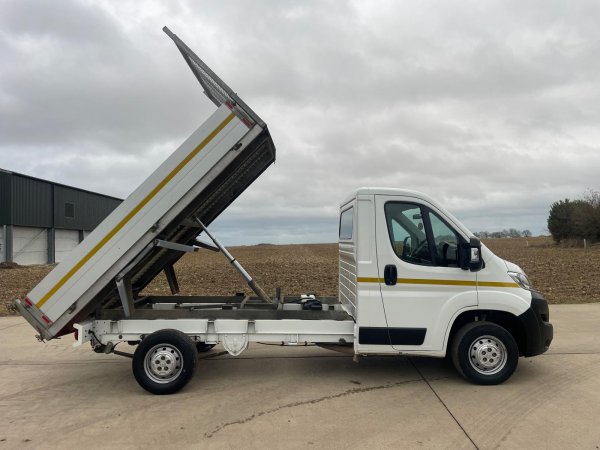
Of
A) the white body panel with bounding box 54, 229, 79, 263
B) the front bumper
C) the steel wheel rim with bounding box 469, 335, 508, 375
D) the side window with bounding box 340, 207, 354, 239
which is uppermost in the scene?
the white body panel with bounding box 54, 229, 79, 263

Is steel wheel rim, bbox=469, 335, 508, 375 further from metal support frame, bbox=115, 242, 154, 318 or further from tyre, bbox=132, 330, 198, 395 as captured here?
metal support frame, bbox=115, 242, 154, 318

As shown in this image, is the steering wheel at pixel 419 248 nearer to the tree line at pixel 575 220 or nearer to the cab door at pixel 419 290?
the cab door at pixel 419 290

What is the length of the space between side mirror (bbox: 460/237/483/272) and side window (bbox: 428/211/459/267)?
12 centimetres

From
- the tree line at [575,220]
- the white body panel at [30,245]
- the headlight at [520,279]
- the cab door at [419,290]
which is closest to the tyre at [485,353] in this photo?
the cab door at [419,290]

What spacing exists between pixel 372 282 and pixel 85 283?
3.05m

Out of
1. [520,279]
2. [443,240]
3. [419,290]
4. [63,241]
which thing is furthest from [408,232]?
[63,241]

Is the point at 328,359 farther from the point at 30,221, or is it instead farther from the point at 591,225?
the point at 591,225

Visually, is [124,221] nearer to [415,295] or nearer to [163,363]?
[163,363]

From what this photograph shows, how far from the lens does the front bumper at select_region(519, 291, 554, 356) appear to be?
5.37 metres

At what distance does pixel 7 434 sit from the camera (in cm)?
428

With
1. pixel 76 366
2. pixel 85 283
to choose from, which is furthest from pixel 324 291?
pixel 85 283

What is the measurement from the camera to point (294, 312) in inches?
218

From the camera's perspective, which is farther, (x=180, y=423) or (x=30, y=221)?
(x=30, y=221)

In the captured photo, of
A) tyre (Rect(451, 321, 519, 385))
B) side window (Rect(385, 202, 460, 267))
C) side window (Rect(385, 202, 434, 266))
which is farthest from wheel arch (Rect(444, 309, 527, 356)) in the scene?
side window (Rect(385, 202, 434, 266))
